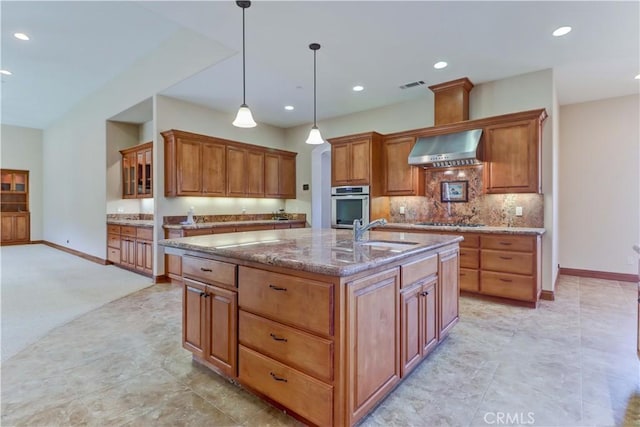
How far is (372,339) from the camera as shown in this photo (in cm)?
173

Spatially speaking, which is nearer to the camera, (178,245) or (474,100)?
(178,245)

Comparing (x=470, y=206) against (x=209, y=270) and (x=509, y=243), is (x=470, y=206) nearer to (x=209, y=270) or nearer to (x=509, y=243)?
(x=509, y=243)

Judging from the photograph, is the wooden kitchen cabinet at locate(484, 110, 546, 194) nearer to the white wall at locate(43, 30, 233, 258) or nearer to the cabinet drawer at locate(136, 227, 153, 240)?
the white wall at locate(43, 30, 233, 258)

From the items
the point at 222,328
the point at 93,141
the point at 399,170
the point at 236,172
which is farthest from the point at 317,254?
the point at 93,141

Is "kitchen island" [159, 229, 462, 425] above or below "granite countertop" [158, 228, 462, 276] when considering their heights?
below

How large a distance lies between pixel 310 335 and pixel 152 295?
3.51m

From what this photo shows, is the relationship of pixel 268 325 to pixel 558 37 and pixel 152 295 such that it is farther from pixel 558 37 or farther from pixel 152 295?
pixel 558 37

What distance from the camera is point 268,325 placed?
1.80 metres

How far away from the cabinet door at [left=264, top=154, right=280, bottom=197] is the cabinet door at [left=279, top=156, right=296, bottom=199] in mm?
104

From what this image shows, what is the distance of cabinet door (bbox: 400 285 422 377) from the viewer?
6.64 feet

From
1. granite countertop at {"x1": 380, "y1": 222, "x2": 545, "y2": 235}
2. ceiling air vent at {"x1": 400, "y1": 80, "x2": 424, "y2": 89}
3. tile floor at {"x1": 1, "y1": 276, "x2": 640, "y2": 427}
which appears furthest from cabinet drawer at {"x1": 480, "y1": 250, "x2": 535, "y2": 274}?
ceiling air vent at {"x1": 400, "y1": 80, "x2": 424, "y2": 89}

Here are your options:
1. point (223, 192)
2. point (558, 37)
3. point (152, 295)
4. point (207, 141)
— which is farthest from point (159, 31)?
point (558, 37)

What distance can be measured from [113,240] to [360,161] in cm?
503

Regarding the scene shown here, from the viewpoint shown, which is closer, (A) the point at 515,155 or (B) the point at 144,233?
(A) the point at 515,155
